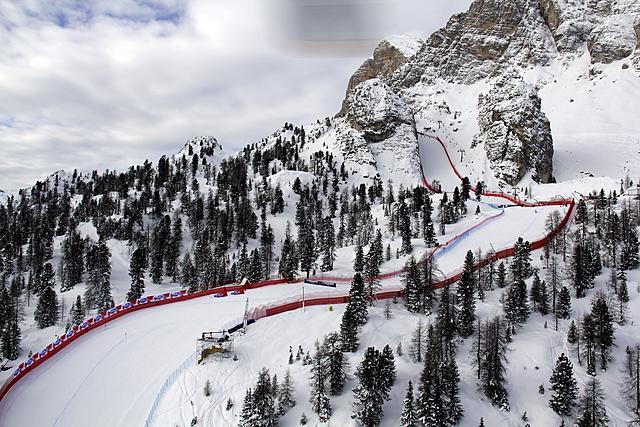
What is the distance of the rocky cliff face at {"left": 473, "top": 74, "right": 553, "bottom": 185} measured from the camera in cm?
12488

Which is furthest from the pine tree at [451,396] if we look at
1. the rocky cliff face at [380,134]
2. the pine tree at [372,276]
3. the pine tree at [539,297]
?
the rocky cliff face at [380,134]

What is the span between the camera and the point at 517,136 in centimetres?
12925

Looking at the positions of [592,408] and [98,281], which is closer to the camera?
[592,408]

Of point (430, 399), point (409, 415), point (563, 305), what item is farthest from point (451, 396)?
point (563, 305)

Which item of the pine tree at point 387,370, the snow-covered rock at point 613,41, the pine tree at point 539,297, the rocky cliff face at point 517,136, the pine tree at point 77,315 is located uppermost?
the snow-covered rock at point 613,41

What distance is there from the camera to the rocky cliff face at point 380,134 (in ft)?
466

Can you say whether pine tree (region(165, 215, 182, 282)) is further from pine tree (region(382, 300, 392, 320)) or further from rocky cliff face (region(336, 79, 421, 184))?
rocky cliff face (region(336, 79, 421, 184))

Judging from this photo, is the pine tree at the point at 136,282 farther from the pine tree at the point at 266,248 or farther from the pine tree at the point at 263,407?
the pine tree at the point at 263,407

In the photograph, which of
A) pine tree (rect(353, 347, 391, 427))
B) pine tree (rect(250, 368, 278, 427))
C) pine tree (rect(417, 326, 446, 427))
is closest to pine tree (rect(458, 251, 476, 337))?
pine tree (rect(417, 326, 446, 427))

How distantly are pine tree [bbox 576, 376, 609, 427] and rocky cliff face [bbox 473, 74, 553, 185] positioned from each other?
9813cm

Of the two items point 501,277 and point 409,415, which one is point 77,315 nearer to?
point 409,415

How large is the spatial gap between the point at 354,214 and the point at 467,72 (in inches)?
4938

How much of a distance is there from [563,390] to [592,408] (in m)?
2.09

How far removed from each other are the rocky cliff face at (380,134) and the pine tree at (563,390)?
105 meters
